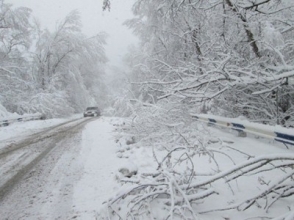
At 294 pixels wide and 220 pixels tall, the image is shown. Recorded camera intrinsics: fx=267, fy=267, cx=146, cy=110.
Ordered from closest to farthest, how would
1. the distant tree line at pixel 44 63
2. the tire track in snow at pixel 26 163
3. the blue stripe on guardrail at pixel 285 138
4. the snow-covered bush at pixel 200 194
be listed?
the snow-covered bush at pixel 200 194 < the blue stripe on guardrail at pixel 285 138 < the tire track in snow at pixel 26 163 < the distant tree line at pixel 44 63

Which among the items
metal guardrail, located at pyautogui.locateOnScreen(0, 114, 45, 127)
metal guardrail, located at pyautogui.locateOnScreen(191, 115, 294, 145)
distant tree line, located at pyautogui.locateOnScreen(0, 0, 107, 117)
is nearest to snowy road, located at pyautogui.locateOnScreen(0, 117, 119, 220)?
metal guardrail, located at pyautogui.locateOnScreen(191, 115, 294, 145)

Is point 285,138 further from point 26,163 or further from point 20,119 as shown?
point 20,119

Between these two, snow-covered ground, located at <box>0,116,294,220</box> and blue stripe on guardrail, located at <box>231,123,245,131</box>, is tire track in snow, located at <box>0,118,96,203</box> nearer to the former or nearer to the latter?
snow-covered ground, located at <box>0,116,294,220</box>

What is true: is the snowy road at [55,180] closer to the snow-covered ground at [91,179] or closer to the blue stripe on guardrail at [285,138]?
the snow-covered ground at [91,179]

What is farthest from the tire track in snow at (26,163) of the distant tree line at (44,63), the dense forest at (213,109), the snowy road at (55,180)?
the distant tree line at (44,63)

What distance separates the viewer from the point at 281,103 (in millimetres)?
7883

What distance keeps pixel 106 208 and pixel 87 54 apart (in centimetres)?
3096

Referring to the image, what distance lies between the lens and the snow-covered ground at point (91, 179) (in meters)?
3.80

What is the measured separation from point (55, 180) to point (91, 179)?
2.34 feet

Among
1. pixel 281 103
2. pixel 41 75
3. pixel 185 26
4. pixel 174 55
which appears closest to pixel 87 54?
pixel 41 75

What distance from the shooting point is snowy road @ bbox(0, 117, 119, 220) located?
13.1ft

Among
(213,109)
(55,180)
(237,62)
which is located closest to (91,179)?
(55,180)

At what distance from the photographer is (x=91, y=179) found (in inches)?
212

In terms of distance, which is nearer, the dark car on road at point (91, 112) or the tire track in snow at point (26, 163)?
the tire track in snow at point (26, 163)
